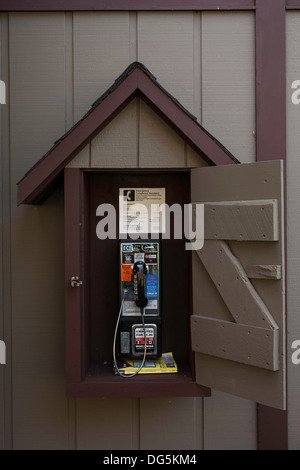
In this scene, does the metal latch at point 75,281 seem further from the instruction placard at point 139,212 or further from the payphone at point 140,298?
the instruction placard at point 139,212

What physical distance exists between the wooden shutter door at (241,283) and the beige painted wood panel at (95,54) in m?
1.06

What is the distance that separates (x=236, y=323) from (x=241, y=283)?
222 millimetres

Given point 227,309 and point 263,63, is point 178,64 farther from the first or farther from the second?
point 227,309

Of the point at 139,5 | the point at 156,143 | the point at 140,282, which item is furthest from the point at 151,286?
the point at 139,5

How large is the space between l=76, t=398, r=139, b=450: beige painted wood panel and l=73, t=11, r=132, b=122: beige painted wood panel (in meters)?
2.02

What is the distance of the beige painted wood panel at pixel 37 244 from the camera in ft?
8.77

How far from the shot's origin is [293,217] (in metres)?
2.67

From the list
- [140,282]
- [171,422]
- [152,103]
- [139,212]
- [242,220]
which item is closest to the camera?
[242,220]

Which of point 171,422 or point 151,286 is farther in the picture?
point 171,422

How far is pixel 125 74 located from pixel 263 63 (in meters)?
1.11

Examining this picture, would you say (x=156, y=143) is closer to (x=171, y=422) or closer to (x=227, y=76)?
(x=227, y=76)

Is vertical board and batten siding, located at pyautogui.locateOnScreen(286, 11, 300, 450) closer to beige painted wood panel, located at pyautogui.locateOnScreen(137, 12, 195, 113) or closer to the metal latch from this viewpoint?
beige painted wood panel, located at pyautogui.locateOnScreen(137, 12, 195, 113)

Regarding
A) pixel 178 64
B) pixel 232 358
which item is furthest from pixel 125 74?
pixel 232 358

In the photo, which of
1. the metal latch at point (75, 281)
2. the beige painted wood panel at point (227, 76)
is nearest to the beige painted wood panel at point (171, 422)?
the metal latch at point (75, 281)
